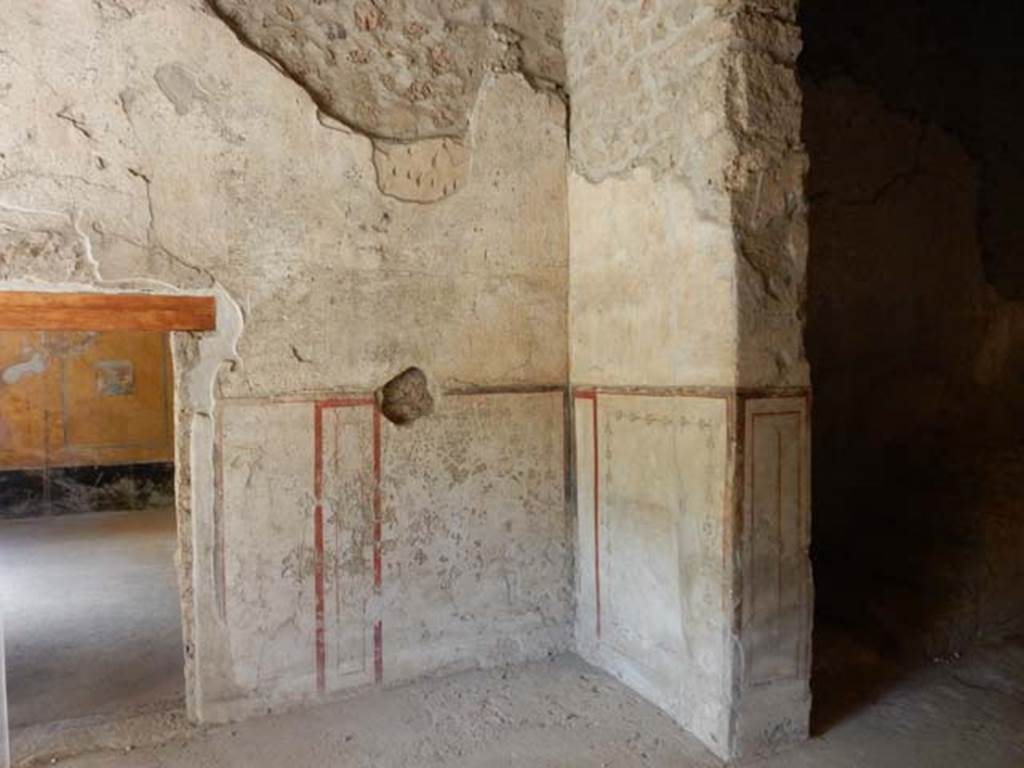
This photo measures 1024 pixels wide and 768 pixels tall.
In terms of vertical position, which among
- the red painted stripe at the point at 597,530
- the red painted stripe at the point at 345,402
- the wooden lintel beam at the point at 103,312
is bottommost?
the red painted stripe at the point at 597,530

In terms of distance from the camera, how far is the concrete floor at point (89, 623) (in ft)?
10.4

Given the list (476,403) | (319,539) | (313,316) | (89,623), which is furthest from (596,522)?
(89,623)

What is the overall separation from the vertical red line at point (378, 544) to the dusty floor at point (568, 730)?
126mm

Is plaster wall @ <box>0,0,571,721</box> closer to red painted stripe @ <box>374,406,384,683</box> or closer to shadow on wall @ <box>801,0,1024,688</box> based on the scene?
red painted stripe @ <box>374,406,384,683</box>

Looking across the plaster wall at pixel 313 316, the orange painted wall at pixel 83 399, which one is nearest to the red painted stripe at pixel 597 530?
the plaster wall at pixel 313 316

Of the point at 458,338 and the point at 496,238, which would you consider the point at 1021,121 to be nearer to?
the point at 496,238

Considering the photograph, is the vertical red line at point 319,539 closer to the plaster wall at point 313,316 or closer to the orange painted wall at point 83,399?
the plaster wall at point 313,316

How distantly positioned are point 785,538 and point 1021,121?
11.6ft

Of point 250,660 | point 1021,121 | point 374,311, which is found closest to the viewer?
point 250,660

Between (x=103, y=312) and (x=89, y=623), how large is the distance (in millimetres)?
2204

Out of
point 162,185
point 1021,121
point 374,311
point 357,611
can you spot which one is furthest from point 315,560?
point 1021,121

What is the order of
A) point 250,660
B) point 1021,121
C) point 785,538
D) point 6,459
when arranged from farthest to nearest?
point 6,459 → point 1021,121 → point 250,660 → point 785,538

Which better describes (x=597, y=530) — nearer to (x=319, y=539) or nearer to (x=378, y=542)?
(x=378, y=542)

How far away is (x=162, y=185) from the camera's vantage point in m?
2.81
